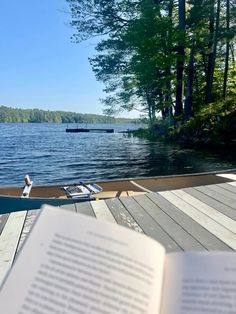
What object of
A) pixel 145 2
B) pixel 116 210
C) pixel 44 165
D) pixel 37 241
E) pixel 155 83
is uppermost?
pixel 145 2

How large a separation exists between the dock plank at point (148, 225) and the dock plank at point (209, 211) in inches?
22.4

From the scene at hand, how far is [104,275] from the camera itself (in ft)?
3.35

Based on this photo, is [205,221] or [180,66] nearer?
[205,221]

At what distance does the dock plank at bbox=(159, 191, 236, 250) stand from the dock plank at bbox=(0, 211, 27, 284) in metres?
1.60

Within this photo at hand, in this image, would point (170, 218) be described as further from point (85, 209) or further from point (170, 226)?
point (85, 209)

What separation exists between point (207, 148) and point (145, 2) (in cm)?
997

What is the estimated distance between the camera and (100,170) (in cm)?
1611

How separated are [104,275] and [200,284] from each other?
11.7 inches

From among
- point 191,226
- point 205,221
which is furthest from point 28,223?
point 205,221

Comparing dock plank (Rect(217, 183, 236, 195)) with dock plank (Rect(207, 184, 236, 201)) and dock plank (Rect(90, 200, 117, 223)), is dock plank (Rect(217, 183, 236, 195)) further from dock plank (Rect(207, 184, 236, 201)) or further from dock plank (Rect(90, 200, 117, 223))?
dock plank (Rect(90, 200, 117, 223))

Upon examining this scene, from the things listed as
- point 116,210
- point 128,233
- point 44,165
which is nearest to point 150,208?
point 116,210

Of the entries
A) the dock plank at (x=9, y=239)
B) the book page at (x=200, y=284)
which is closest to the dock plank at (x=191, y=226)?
the dock plank at (x=9, y=239)

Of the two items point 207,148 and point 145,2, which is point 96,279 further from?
point 145,2

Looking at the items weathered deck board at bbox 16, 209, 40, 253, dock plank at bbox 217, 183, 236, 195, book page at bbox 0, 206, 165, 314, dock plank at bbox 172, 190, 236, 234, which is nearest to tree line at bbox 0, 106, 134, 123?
dock plank at bbox 217, 183, 236, 195
